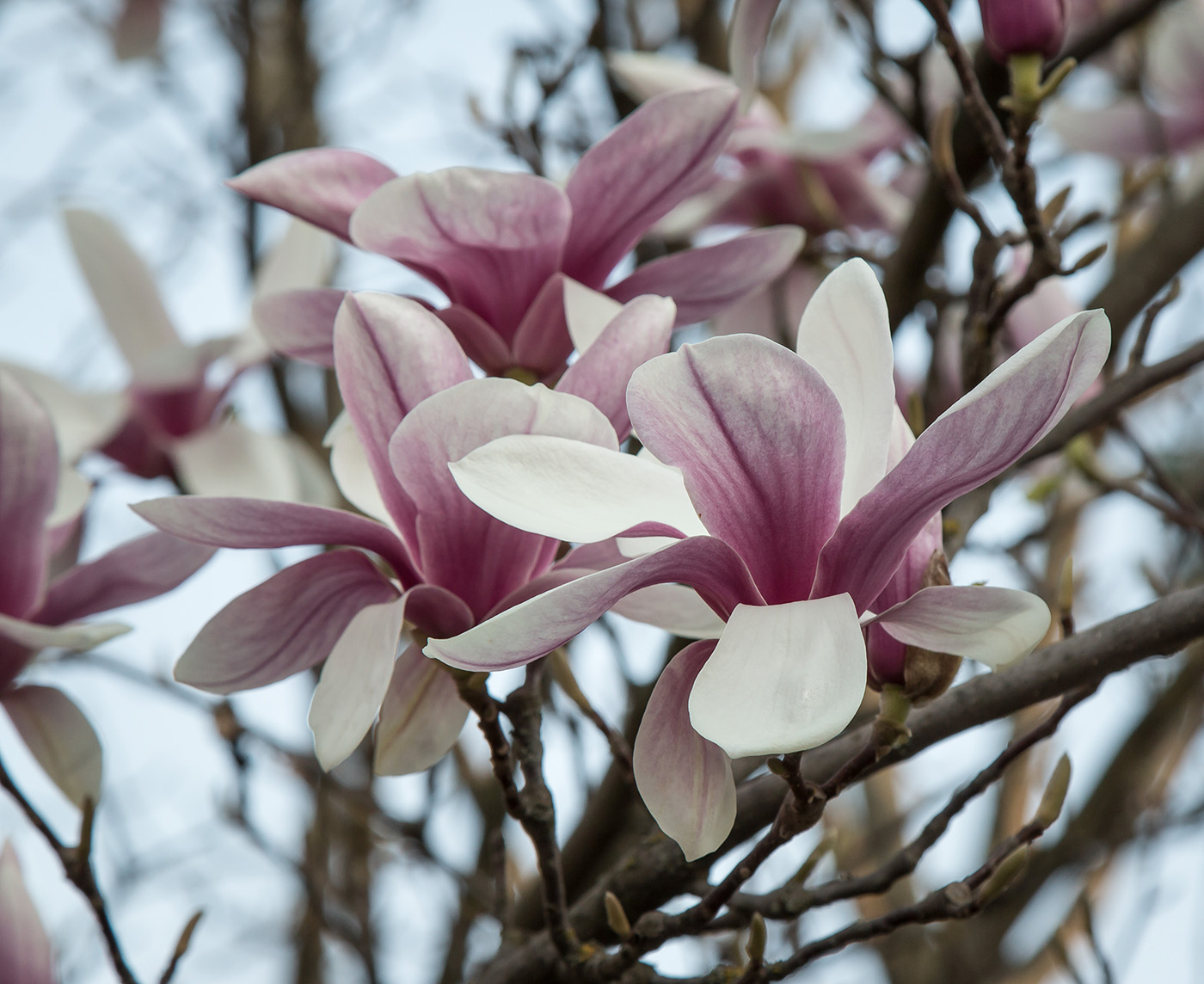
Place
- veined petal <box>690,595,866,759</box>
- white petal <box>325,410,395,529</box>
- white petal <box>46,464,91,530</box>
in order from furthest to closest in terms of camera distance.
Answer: white petal <box>46,464,91,530</box>
white petal <box>325,410,395,529</box>
veined petal <box>690,595,866,759</box>

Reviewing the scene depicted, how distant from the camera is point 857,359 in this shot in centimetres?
47

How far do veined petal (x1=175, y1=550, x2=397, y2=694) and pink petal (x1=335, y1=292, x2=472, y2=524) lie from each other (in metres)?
0.07

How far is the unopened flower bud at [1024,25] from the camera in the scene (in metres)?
0.65

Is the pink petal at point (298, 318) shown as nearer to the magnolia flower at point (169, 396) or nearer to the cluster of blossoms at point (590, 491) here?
the cluster of blossoms at point (590, 491)

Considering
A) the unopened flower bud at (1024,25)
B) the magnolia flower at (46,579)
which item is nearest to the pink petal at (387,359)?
the magnolia flower at (46,579)

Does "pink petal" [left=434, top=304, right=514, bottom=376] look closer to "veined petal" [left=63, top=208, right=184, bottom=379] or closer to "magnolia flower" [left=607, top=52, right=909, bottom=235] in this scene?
"magnolia flower" [left=607, top=52, right=909, bottom=235]

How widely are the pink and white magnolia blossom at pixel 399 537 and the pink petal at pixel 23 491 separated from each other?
171mm

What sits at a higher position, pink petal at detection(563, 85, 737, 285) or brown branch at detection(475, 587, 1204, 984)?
pink petal at detection(563, 85, 737, 285)

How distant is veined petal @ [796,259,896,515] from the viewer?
1.49ft

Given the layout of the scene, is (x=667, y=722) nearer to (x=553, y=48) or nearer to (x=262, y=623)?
(x=262, y=623)

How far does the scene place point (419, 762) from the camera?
0.56 meters

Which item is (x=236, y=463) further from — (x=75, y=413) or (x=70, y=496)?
(x=70, y=496)

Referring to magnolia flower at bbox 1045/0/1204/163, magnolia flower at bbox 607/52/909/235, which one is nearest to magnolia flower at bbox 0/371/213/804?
magnolia flower at bbox 607/52/909/235

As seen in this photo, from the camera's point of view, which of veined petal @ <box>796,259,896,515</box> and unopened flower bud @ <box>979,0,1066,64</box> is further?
unopened flower bud @ <box>979,0,1066,64</box>
